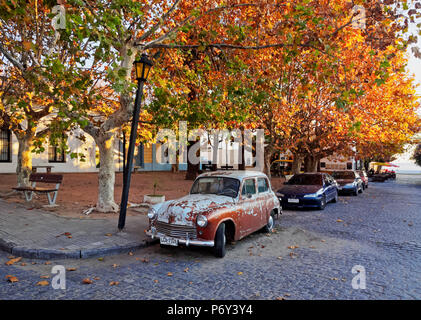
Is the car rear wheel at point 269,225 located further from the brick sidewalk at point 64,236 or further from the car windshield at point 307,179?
the car windshield at point 307,179

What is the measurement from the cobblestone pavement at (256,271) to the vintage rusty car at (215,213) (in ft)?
1.22

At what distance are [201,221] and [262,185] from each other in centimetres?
281

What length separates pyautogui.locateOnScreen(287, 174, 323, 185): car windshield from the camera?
13.0 metres

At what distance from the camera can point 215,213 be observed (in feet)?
18.5

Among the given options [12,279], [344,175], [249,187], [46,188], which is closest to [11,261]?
[12,279]

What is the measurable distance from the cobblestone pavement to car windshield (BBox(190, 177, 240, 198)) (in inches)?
47.4

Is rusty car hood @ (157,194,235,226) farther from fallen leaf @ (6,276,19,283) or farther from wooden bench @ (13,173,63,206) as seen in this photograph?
wooden bench @ (13,173,63,206)

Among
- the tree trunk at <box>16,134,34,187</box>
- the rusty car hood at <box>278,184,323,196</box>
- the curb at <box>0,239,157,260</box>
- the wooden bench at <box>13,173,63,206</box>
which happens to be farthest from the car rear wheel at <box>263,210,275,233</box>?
the tree trunk at <box>16,134,34,187</box>

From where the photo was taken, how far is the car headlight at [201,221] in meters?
5.45

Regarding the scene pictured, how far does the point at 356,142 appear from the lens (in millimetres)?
20391

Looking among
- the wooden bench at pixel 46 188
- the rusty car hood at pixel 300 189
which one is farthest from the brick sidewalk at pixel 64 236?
the rusty car hood at pixel 300 189

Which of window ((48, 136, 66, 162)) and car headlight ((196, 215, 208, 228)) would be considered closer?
car headlight ((196, 215, 208, 228))
